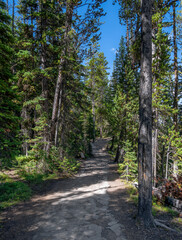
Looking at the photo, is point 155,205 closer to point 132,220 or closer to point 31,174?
point 132,220

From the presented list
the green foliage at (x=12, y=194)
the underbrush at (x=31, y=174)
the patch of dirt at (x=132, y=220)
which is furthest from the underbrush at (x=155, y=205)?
the green foliage at (x=12, y=194)

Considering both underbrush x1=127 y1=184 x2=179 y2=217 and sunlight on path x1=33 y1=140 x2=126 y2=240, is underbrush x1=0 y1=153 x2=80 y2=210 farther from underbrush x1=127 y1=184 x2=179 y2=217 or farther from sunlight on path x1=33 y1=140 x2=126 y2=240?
underbrush x1=127 y1=184 x2=179 y2=217

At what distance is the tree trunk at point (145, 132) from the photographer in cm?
501

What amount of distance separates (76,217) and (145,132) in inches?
162

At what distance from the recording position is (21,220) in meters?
5.10

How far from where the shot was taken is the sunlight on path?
4.36 meters

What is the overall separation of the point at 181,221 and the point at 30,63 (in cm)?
1344

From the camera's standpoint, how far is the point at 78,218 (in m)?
5.32

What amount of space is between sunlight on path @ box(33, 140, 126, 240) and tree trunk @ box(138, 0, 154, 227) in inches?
41.7

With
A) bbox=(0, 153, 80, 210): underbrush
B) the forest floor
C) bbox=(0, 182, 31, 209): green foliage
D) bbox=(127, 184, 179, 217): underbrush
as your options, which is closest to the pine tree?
bbox=(0, 182, 31, 209): green foliage

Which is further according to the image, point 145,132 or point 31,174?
point 31,174

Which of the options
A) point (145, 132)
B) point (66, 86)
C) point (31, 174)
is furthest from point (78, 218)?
point (66, 86)

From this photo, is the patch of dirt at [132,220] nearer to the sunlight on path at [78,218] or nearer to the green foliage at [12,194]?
the sunlight on path at [78,218]

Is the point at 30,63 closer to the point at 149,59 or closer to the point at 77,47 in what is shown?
the point at 77,47
